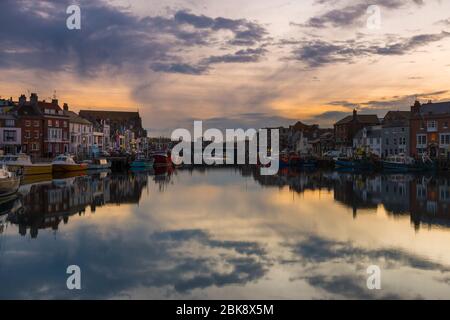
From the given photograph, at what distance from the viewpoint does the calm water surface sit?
11.6 m

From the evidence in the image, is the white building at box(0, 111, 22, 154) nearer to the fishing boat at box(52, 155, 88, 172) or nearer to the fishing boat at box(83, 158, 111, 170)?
the fishing boat at box(83, 158, 111, 170)

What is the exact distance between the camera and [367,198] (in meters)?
31.6

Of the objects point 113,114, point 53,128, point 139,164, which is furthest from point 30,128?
point 113,114

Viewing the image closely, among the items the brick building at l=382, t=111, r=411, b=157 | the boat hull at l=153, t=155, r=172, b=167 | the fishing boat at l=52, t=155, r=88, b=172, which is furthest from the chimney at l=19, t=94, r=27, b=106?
the brick building at l=382, t=111, r=411, b=157

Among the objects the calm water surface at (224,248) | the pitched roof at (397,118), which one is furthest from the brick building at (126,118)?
the calm water surface at (224,248)

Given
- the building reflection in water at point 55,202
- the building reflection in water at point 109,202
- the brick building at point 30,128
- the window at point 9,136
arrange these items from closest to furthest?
the building reflection in water at point 55,202 < the building reflection in water at point 109,202 < the window at point 9,136 < the brick building at point 30,128

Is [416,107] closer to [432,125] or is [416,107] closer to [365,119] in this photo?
[432,125]

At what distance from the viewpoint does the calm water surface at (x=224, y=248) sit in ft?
38.2

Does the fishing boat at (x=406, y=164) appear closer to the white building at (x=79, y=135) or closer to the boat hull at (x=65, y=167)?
the boat hull at (x=65, y=167)

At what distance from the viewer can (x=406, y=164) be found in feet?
226

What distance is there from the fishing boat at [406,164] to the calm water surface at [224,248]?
40851 mm

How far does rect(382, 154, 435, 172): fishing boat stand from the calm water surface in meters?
40.9
